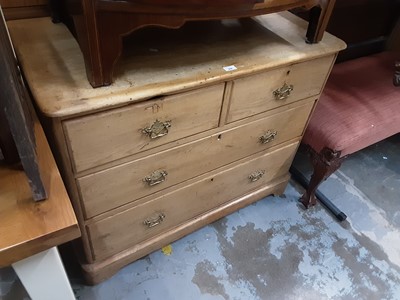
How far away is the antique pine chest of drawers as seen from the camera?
0.76 meters

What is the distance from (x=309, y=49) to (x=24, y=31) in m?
0.82

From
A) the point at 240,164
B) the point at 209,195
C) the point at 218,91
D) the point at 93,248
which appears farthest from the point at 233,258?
the point at 218,91

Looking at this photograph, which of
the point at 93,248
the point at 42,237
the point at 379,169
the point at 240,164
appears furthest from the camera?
the point at 379,169

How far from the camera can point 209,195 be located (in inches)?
50.3

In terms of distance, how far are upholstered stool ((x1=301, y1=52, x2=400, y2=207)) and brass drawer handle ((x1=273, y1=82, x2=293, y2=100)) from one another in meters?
0.33

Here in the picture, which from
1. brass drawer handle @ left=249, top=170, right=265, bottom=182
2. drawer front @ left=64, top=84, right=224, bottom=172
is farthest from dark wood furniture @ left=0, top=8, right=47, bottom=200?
brass drawer handle @ left=249, top=170, right=265, bottom=182

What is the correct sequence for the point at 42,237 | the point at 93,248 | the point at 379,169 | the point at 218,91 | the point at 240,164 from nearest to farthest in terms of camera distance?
the point at 42,237 → the point at 218,91 → the point at 93,248 → the point at 240,164 → the point at 379,169

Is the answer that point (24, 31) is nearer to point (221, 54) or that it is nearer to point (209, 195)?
point (221, 54)

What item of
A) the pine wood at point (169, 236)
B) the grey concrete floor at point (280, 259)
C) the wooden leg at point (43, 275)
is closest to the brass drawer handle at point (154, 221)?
the pine wood at point (169, 236)

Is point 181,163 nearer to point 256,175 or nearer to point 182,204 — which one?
point 182,204

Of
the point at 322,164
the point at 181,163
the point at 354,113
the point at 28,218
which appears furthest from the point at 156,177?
the point at 354,113

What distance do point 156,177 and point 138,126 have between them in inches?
9.0

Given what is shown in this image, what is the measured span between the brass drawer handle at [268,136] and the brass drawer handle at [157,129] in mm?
437

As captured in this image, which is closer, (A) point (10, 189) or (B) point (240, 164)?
(A) point (10, 189)
